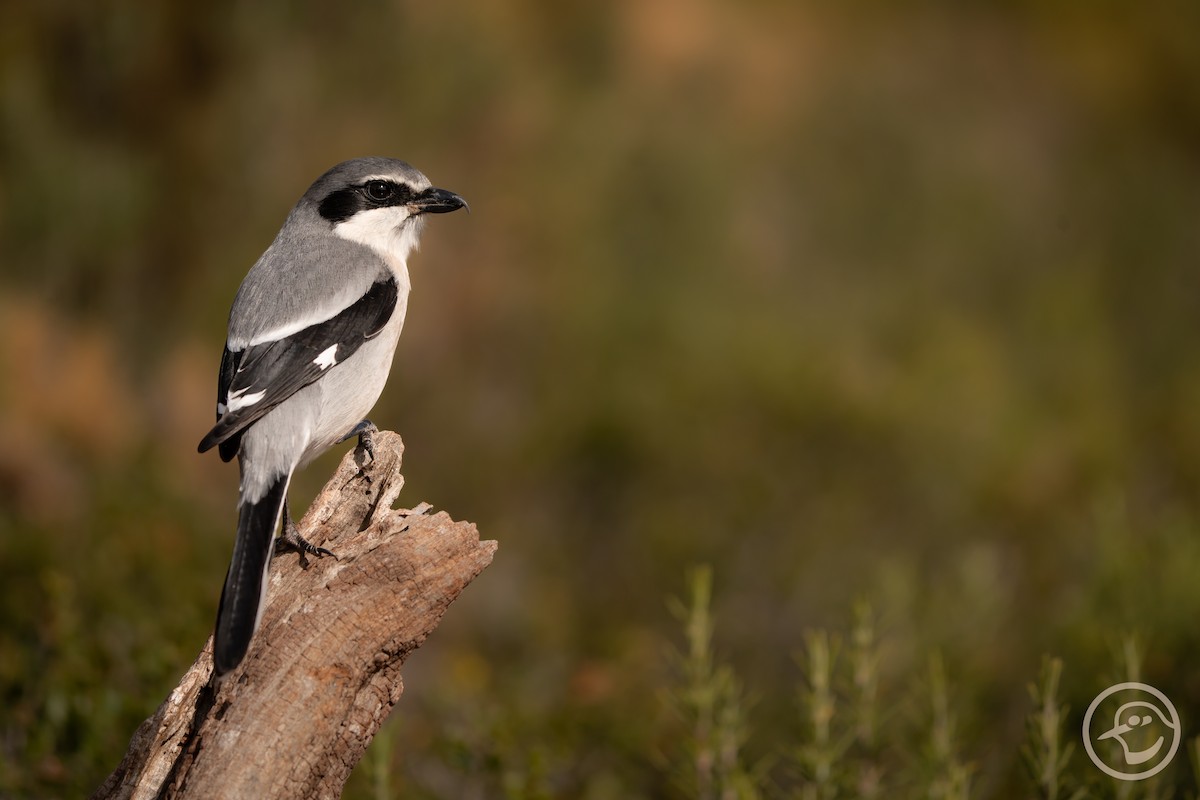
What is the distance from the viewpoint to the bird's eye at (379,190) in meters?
3.53

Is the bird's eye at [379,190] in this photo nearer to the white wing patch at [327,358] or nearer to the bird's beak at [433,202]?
the bird's beak at [433,202]

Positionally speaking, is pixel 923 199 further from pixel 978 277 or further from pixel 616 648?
pixel 616 648

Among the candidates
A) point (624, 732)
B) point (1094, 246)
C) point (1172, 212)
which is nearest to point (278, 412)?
point (624, 732)

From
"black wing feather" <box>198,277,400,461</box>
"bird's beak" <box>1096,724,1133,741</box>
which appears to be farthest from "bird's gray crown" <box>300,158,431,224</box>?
"bird's beak" <box>1096,724,1133,741</box>

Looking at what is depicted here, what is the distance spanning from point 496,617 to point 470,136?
3.45 m

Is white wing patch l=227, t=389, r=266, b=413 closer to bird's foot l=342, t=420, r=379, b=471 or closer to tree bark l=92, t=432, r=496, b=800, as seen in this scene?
bird's foot l=342, t=420, r=379, b=471

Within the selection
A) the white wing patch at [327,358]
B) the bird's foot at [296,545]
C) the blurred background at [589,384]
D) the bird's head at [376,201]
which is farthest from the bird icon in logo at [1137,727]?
the bird's head at [376,201]

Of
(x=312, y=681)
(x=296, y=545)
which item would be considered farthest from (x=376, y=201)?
(x=312, y=681)

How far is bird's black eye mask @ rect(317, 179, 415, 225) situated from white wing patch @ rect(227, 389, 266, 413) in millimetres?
900

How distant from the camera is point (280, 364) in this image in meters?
2.94

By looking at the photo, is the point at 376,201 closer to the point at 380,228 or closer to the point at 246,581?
the point at 380,228

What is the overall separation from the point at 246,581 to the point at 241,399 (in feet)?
2.47

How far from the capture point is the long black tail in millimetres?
2057

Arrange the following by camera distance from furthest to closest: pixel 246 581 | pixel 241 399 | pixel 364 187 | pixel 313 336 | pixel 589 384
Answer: pixel 589 384 → pixel 364 187 → pixel 313 336 → pixel 241 399 → pixel 246 581
